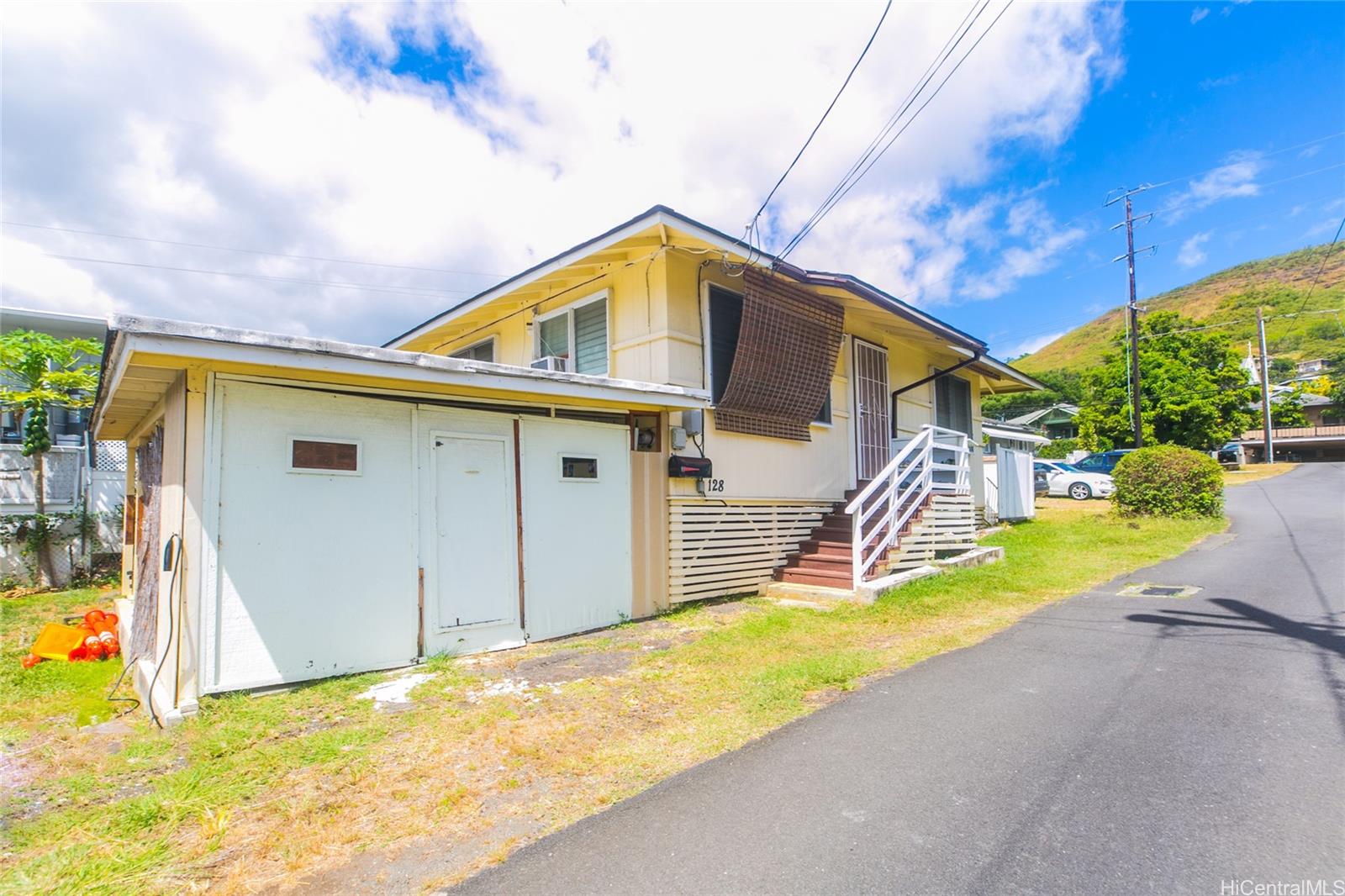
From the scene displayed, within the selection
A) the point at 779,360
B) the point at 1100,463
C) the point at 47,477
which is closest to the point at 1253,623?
the point at 779,360

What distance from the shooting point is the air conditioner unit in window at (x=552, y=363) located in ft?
26.9

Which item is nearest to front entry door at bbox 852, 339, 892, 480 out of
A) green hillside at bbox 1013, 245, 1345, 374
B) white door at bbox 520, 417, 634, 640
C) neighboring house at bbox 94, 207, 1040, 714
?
neighboring house at bbox 94, 207, 1040, 714

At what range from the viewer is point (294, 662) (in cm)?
468

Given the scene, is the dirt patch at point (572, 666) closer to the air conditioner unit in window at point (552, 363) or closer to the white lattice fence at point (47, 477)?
the air conditioner unit in window at point (552, 363)

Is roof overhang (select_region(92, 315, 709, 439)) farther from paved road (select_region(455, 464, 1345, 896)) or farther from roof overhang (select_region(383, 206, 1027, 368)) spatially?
paved road (select_region(455, 464, 1345, 896))

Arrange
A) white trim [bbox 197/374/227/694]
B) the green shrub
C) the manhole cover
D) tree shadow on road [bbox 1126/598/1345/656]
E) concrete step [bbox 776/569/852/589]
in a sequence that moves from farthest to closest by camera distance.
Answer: the green shrub → concrete step [bbox 776/569/852/589] → the manhole cover → tree shadow on road [bbox 1126/598/1345/656] → white trim [bbox 197/374/227/694]

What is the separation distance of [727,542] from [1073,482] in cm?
2033

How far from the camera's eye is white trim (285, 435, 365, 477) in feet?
15.6

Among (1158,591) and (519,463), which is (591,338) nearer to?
(519,463)

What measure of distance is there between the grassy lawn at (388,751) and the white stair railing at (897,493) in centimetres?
155

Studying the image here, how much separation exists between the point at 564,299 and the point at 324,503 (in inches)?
193

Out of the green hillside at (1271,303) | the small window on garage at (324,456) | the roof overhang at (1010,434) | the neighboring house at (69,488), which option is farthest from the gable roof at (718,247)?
the green hillside at (1271,303)

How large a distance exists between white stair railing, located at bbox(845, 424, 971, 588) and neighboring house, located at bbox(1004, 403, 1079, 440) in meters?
42.1

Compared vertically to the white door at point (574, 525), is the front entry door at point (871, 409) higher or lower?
higher
